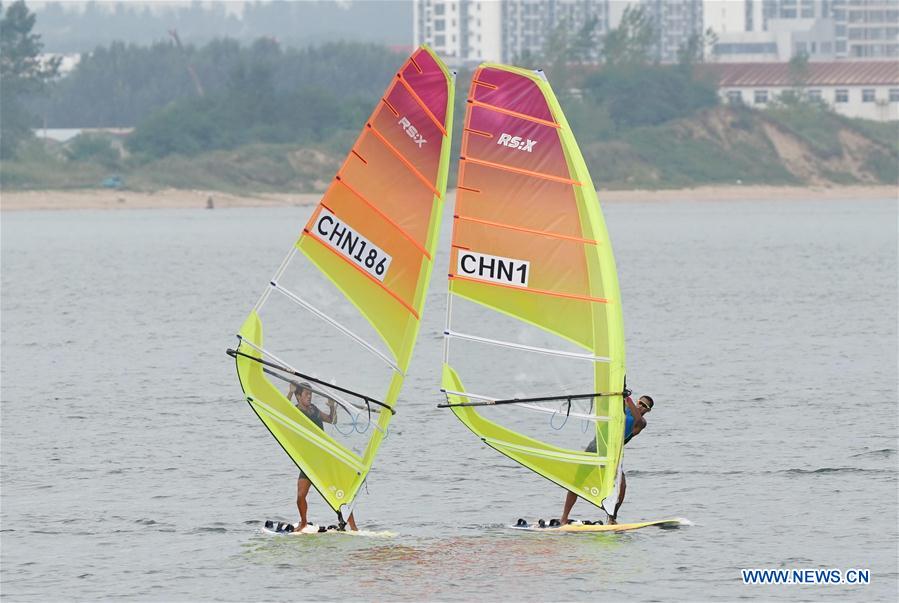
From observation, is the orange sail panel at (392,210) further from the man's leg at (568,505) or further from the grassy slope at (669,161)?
the grassy slope at (669,161)

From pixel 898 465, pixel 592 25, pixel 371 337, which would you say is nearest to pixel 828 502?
pixel 898 465

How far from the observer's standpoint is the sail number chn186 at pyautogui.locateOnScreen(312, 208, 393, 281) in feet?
67.3

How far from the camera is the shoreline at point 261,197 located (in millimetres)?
151500

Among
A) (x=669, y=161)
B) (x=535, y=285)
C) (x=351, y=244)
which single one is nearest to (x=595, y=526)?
(x=535, y=285)

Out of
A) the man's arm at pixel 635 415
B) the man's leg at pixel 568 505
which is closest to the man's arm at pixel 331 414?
the man's leg at pixel 568 505

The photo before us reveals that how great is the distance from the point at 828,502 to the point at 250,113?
144131 millimetres

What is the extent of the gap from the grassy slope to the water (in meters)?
94.7

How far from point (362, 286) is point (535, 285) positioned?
2136 millimetres

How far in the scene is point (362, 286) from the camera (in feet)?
67.5

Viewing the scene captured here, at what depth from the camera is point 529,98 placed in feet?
66.6

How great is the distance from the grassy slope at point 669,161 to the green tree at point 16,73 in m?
3.17

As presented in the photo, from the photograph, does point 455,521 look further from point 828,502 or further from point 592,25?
point 592,25

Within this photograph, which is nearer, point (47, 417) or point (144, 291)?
point (47, 417)

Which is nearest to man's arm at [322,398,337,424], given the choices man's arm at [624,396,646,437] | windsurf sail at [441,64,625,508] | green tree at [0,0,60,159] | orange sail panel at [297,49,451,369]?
orange sail panel at [297,49,451,369]
